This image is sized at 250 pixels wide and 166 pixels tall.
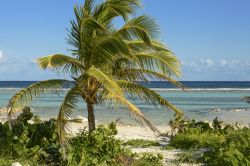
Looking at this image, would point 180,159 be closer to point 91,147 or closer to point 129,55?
point 91,147

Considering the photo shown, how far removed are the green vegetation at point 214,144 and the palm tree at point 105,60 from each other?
1.11m

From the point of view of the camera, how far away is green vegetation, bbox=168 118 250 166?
25.1ft

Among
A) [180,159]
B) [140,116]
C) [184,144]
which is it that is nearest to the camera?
[140,116]

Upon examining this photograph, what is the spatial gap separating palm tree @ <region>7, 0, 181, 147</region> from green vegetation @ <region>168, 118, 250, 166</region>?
1.11 m

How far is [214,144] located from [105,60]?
2678 millimetres

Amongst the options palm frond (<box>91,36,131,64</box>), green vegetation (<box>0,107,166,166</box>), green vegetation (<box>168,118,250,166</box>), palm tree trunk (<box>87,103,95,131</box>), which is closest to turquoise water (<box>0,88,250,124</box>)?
palm tree trunk (<box>87,103,95,131</box>)

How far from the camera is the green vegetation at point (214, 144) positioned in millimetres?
7648

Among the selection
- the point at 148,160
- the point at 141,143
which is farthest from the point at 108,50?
the point at 141,143

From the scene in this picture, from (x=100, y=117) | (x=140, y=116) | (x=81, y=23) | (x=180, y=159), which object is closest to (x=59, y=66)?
(x=81, y=23)

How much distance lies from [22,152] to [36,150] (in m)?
0.27

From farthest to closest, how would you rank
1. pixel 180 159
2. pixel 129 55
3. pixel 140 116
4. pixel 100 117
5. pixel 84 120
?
1. pixel 100 117
2. pixel 84 120
3. pixel 180 159
4. pixel 129 55
5. pixel 140 116

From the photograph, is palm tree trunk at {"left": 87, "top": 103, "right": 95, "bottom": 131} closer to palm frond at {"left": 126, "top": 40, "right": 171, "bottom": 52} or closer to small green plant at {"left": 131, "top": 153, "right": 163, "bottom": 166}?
small green plant at {"left": 131, "top": 153, "right": 163, "bottom": 166}

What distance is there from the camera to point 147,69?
1001 centimetres

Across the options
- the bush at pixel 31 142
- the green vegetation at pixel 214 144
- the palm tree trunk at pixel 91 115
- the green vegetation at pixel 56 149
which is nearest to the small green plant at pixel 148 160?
the green vegetation at pixel 56 149
